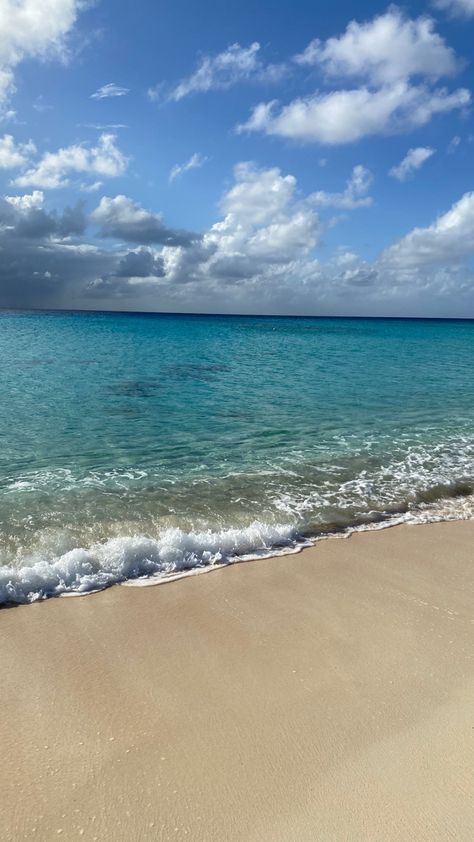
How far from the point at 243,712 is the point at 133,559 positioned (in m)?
3.77

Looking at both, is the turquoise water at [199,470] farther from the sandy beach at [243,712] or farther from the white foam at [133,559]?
the sandy beach at [243,712]

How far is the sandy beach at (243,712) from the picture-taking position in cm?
405

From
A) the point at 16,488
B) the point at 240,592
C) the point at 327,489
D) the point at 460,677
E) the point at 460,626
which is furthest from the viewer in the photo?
the point at 327,489

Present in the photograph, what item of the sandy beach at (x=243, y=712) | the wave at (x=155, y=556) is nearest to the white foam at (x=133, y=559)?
the wave at (x=155, y=556)

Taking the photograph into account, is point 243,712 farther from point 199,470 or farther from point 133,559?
point 199,470

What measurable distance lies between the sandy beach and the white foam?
0.38 meters

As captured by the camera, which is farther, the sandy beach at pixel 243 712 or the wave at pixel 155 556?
the wave at pixel 155 556

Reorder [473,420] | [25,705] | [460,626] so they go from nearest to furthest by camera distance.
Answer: [25,705], [460,626], [473,420]

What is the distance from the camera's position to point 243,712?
16.8 feet

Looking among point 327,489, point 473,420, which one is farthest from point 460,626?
point 473,420

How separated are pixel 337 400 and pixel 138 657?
1952 centimetres

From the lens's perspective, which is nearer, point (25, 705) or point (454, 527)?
point (25, 705)

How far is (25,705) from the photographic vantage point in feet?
16.9

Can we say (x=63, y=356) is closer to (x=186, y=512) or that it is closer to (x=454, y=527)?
(x=186, y=512)
